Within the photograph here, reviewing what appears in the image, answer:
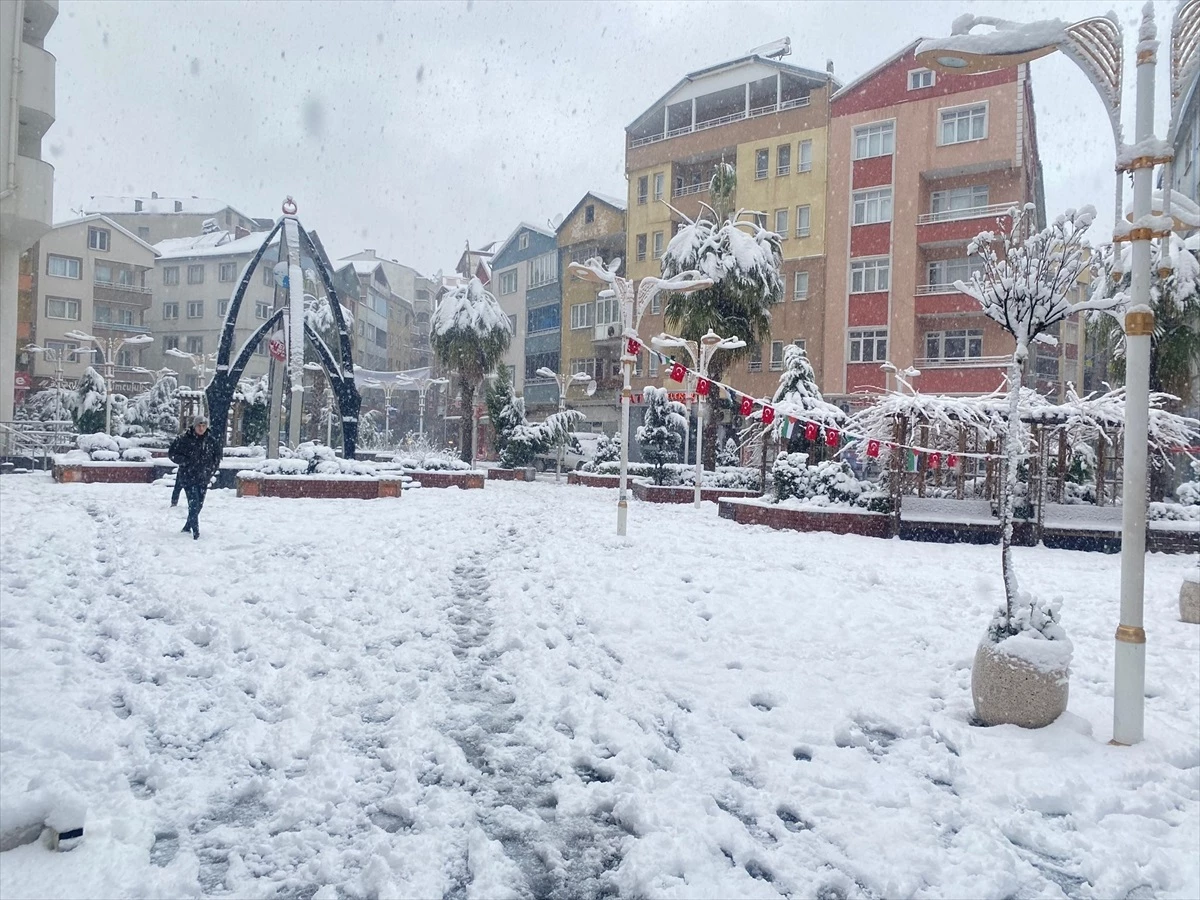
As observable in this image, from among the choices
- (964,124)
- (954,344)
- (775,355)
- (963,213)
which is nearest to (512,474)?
(775,355)

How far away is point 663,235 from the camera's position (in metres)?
43.1

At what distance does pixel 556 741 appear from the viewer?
17.2 feet

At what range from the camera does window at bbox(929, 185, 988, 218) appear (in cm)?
3306

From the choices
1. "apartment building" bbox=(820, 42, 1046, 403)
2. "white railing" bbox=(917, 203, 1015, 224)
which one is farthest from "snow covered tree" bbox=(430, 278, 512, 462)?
"white railing" bbox=(917, 203, 1015, 224)

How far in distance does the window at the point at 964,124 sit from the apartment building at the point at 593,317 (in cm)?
1812

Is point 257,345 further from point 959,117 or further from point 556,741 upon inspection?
point 959,117

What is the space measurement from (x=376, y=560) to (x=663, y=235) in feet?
114

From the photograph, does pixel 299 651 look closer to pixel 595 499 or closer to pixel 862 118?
pixel 595 499

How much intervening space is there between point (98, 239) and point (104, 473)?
4317 centimetres

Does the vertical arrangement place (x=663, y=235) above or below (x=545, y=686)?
above

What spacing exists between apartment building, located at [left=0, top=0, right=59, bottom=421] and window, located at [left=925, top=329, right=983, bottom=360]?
29.7 meters

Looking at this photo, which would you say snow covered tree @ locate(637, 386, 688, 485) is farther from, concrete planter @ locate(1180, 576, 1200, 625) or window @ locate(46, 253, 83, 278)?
window @ locate(46, 253, 83, 278)

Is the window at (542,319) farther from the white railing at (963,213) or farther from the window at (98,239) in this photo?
the window at (98,239)

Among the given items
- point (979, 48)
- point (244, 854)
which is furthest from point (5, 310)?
point (979, 48)
